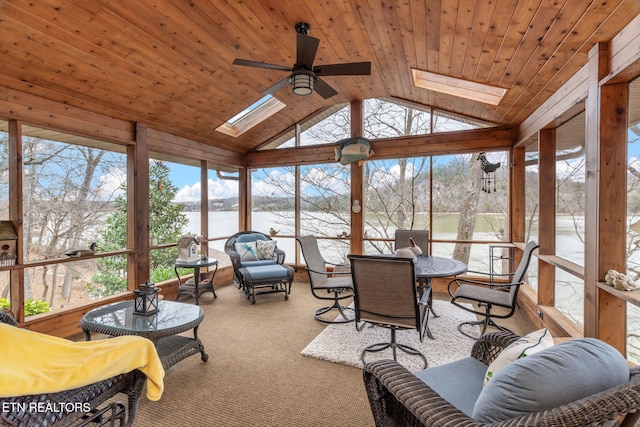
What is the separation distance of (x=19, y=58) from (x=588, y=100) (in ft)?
16.2

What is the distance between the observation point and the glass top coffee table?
2416 mm

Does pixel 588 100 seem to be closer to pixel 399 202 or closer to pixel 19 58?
pixel 399 202

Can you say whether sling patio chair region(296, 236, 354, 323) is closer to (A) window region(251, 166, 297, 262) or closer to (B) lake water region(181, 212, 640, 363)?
(B) lake water region(181, 212, 640, 363)

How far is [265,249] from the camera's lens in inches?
209

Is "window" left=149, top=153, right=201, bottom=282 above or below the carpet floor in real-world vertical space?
above

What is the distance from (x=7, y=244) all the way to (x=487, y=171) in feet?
19.0

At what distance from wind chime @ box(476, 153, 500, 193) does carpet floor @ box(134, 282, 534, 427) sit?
2.08 m

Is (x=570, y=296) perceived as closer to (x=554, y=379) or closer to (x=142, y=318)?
(x=554, y=379)

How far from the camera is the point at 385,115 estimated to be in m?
5.49

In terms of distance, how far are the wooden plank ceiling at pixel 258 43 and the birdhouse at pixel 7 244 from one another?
54.4 inches

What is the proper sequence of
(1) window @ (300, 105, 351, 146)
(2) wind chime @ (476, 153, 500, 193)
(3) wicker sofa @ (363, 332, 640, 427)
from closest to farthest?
(3) wicker sofa @ (363, 332, 640, 427) < (2) wind chime @ (476, 153, 500, 193) < (1) window @ (300, 105, 351, 146)

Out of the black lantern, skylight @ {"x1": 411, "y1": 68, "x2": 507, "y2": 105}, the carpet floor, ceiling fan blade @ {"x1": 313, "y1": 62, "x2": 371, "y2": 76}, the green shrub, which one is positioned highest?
skylight @ {"x1": 411, "y1": 68, "x2": 507, "y2": 105}

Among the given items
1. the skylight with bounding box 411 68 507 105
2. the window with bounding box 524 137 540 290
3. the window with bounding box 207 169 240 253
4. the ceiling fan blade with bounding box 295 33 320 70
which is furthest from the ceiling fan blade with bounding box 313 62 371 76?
the window with bounding box 207 169 240 253

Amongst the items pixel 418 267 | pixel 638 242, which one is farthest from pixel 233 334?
pixel 638 242
